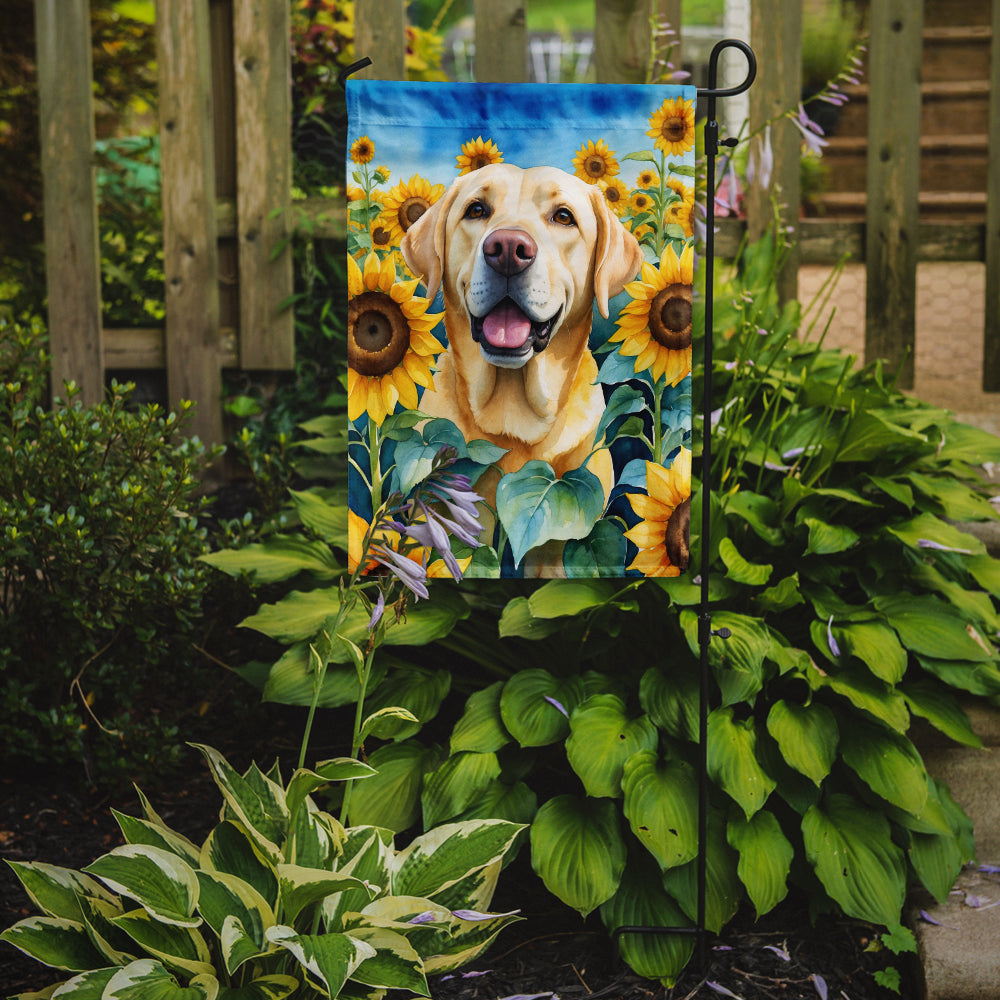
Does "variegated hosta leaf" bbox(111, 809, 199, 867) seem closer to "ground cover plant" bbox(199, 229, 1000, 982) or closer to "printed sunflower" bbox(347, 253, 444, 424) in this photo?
"ground cover plant" bbox(199, 229, 1000, 982)

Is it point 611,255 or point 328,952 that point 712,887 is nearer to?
point 328,952

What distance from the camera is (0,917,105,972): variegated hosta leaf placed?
57.9 inches

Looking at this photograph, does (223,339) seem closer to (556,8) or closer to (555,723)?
(555,723)

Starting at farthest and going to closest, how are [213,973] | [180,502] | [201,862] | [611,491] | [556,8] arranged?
[556,8], [180,502], [611,491], [201,862], [213,973]

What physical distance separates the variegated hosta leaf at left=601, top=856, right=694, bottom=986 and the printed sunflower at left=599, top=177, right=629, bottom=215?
48.7 inches

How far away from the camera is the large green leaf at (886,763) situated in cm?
187

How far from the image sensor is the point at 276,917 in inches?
59.8

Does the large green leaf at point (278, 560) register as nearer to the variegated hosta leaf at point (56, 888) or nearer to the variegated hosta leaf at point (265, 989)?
the variegated hosta leaf at point (56, 888)

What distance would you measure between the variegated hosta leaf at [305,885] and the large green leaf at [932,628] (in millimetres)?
1237

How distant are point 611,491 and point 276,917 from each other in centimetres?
91

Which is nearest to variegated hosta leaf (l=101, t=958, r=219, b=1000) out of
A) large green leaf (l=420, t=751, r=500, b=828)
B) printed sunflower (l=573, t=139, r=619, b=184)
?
large green leaf (l=420, t=751, r=500, b=828)

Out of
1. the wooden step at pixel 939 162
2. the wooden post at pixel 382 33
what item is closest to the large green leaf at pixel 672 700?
Result: the wooden post at pixel 382 33

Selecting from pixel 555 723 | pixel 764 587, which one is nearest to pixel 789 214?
pixel 764 587

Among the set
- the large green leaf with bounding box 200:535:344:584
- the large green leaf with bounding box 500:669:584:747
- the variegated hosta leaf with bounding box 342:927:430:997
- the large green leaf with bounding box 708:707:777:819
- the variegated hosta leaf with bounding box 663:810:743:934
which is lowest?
the variegated hosta leaf with bounding box 663:810:743:934
